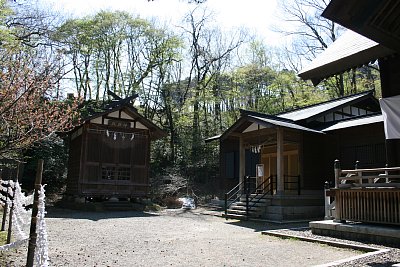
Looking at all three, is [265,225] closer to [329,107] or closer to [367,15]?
[329,107]

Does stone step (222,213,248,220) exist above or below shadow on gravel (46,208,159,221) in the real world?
above

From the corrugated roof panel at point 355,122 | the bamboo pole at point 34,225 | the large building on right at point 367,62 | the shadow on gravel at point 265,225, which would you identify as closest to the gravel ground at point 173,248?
the shadow on gravel at point 265,225

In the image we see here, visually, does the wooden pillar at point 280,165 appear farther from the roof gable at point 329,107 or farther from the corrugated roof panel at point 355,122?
the corrugated roof panel at point 355,122

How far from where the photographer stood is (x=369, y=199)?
8.48 meters

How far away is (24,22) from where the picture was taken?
46.9 feet

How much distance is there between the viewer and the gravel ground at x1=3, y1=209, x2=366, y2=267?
246 inches

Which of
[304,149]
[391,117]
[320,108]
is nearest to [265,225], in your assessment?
[304,149]

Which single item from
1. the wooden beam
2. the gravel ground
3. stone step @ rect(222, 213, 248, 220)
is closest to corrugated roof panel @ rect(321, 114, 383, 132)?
the wooden beam

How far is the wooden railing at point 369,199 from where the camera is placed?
Result: 26.0 ft

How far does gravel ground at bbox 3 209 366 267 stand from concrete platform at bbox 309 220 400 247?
1.09m

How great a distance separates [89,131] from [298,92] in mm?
17740

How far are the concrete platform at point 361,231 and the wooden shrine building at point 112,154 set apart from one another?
11.3 meters

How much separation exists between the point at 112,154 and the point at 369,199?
13.3 m

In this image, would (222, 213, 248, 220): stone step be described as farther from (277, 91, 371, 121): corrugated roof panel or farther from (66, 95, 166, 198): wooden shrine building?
(66, 95, 166, 198): wooden shrine building
